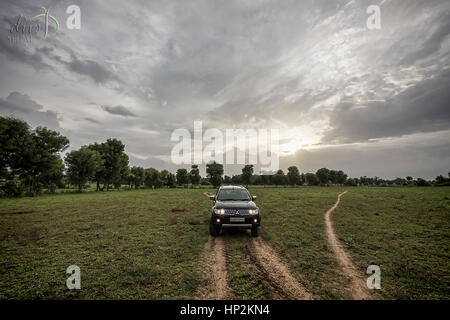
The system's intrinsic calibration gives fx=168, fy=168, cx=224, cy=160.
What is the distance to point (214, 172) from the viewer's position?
76.1 meters

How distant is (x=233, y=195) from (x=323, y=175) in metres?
114

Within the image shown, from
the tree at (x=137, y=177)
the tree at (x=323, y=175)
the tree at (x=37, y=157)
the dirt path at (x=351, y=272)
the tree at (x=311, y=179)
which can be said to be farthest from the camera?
the tree at (x=311, y=179)

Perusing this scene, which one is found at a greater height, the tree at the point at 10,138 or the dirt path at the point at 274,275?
the tree at the point at 10,138

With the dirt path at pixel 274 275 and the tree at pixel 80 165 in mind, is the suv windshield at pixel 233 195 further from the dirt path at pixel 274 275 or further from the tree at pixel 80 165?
the tree at pixel 80 165

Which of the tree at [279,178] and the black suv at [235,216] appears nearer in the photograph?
the black suv at [235,216]

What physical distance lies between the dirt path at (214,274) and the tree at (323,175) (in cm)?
11513

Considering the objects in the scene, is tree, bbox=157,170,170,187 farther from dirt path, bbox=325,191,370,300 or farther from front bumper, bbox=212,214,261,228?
dirt path, bbox=325,191,370,300

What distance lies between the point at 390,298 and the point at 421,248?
5487 millimetres

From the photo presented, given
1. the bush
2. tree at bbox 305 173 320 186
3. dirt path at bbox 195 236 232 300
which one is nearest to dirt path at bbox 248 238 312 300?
dirt path at bbox 195 236 232 300

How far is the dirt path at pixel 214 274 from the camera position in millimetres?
4121

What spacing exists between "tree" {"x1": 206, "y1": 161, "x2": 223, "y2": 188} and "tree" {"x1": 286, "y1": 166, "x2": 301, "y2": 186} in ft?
145

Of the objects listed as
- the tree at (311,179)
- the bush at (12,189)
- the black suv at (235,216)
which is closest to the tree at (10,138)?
the bush at (12,189)

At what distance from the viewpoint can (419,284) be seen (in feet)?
15.1

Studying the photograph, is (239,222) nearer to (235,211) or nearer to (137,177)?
(235,211)
